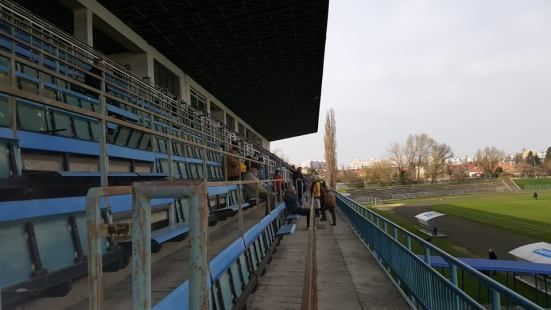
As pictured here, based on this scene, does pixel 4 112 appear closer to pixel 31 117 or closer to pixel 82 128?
pixel 31 117

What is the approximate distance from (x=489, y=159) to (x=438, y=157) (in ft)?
80.1

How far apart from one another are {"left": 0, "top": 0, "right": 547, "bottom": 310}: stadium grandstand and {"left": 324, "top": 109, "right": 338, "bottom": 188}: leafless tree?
131 feet

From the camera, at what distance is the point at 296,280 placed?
7.01 m

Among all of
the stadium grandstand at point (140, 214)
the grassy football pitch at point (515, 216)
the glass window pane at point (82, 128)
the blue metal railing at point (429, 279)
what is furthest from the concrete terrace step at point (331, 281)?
the grassy football pitch at point (515, 216)

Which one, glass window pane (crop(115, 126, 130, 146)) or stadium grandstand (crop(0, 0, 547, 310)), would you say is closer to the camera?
stadium grandstand (crop(0, 0, 547, 310))

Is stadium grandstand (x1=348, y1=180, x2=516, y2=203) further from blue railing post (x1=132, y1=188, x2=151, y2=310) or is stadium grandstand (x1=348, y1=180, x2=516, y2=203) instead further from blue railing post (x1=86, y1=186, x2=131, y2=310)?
blue railing post (x1=132, y1=188, x2=151, y2=310)

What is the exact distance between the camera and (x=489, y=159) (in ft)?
393

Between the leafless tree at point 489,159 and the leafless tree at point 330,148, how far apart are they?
253 ft

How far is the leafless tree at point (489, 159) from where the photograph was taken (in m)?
119

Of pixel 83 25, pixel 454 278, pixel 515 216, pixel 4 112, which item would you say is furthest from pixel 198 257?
pixel 515 216

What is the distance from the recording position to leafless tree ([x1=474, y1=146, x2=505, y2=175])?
119m

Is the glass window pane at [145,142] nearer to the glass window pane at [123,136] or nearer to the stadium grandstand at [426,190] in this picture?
the glass window pane at [123,136]

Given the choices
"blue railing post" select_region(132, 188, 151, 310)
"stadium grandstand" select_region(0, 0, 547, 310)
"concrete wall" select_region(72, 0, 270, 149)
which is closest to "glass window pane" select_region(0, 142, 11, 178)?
"stadium grandstand" select_region(0, 0, 547, 310)

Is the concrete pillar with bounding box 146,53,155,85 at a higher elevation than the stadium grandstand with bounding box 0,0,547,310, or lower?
higher
